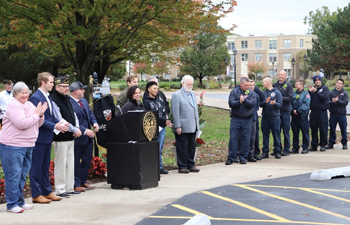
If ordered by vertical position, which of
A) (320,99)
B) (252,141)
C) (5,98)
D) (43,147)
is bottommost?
(252,141)

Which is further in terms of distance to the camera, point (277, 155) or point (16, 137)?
point (277, 155)

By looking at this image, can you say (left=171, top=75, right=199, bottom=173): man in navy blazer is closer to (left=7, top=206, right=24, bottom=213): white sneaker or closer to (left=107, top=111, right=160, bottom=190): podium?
(left=107, top=111, right=160, bottom=190): podium

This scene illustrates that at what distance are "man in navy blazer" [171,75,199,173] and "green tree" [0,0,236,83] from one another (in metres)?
5.16

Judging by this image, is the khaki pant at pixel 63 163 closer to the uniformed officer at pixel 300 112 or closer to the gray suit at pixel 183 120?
the gray suit at pixel 183 120

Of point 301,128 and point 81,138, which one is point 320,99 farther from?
point 81,138

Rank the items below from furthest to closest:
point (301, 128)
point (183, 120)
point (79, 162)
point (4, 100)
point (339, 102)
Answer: point (339, 102) < point (4, 100) < point (301, 128) < point (183, 120) < point (79, 162)

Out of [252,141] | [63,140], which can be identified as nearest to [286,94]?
[252,141]

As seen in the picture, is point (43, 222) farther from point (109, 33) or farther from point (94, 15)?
point (109, 33)

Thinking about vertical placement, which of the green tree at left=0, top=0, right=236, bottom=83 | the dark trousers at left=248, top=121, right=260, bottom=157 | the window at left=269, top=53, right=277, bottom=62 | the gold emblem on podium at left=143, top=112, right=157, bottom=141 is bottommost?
the dark trousers at left=248, top=121, right=260, bottom=157

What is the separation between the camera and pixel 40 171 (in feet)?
25.6

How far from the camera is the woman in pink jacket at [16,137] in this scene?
7.12 metres

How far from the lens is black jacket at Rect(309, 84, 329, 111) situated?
550 inches

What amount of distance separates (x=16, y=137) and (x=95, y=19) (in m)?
9.74

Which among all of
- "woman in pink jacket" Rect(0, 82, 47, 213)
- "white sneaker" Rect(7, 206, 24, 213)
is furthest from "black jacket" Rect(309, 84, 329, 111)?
"white sneaker" Rect(7, 206, 24, 213)
